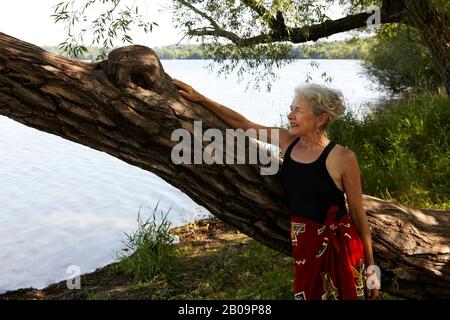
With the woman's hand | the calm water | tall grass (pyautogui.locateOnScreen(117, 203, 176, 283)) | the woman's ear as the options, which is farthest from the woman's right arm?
the calm water

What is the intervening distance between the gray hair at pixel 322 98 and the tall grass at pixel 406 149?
3.72 meters

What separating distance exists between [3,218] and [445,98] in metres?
8.89

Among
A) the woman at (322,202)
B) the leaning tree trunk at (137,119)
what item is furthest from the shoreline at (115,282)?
the woman at (322,202)

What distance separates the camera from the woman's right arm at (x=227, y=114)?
2.90 meters

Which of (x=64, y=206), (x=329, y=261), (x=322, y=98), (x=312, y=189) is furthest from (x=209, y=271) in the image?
(x=64, y=206)

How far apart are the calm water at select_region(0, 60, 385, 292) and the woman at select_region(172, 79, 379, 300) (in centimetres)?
354

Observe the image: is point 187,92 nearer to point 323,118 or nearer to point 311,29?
point 323,118

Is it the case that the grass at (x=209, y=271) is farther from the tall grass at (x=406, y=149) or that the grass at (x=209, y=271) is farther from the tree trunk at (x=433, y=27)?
the tree trunk at (x=433, y=27)

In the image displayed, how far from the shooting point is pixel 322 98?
286cm

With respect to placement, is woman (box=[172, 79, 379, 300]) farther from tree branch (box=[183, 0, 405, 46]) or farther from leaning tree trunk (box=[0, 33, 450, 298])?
tree branch (box=[183, 0, 405, 46])

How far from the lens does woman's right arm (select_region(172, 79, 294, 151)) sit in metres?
2.90

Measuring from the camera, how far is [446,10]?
697 centimetres
